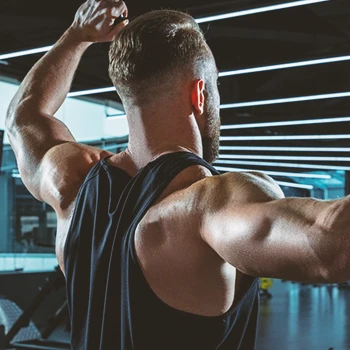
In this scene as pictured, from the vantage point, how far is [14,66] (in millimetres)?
6203

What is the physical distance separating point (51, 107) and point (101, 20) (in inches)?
8.5

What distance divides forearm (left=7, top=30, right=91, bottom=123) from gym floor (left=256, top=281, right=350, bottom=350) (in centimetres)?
514

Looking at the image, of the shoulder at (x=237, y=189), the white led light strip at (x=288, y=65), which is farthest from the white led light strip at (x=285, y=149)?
the shoulder at (x=237, y=189)

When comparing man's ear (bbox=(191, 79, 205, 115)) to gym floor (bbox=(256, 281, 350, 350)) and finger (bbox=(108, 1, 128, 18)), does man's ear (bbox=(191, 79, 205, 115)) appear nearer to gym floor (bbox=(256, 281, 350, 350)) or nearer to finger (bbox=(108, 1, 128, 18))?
finger (bbox=(108, 1, 128, 18))

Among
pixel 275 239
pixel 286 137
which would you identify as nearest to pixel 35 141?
pixel 275 239

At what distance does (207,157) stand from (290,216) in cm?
40

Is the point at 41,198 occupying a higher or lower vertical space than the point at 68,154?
lower

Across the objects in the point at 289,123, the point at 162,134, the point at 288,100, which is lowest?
the point at 289,123

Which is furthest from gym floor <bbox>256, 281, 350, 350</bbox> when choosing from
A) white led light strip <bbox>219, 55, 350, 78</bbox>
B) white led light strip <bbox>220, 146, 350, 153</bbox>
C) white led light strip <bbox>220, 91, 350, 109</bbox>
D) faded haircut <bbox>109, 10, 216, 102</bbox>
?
faded haircut <bbox>109, 10, 216, 102</bbox>

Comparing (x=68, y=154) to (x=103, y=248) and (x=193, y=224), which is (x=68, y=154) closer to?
(x=103, y=248)

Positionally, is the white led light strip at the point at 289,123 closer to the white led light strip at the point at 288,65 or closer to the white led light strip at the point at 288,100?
the white led light strip at the point at 288,100

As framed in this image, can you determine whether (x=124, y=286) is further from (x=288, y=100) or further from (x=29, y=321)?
(x=288, y=100)

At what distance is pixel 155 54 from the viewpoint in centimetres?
96

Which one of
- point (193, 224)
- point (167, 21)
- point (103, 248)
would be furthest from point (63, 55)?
point (193, 224)
